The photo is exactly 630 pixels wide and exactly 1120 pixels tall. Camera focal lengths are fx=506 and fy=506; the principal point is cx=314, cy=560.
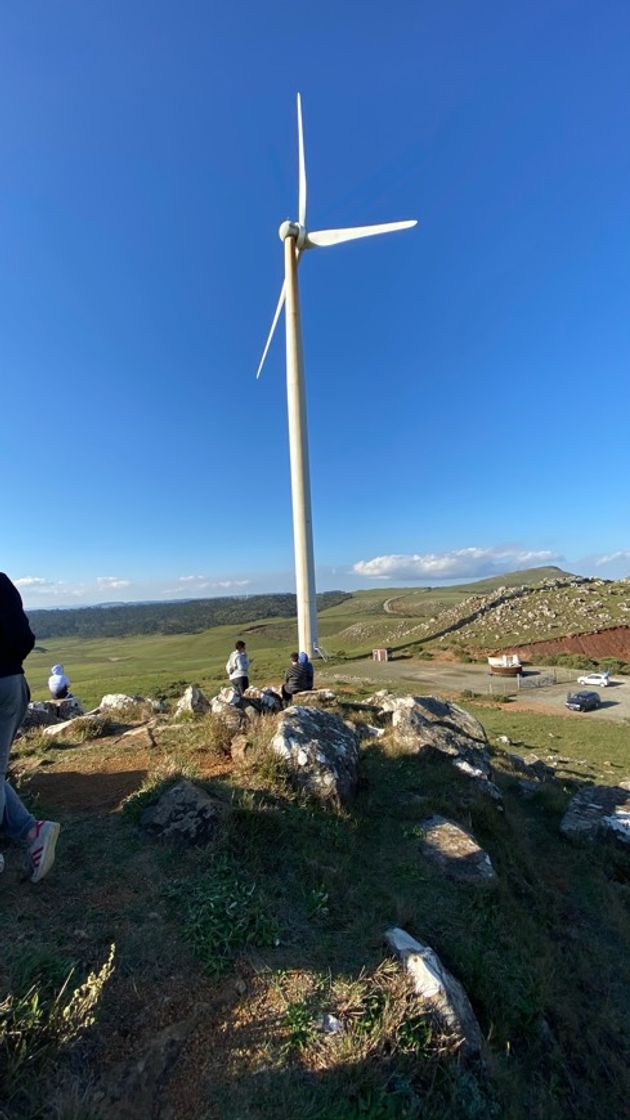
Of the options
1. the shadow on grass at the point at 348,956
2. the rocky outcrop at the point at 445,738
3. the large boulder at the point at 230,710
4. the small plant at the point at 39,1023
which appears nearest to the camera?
the small plant at the point at 39,1023

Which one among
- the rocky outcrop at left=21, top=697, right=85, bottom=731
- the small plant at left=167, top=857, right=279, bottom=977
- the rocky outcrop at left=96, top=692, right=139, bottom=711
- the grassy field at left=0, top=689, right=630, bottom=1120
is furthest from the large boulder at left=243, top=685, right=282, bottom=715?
the small plant at left=167, top=857, right=279, bottom=977

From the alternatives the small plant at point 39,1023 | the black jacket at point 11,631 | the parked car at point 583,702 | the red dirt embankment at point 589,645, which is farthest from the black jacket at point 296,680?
the red dirt embankment at point 589,645

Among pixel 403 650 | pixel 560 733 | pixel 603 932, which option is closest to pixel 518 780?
pixel 603 932

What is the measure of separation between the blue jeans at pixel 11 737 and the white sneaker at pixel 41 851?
270mm

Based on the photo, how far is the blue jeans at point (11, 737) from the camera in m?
4.67

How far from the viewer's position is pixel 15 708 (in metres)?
4.77

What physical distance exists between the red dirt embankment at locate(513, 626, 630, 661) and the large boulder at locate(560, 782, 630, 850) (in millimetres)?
47046

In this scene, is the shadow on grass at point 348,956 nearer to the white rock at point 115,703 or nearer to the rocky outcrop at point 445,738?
the rocky outcrop at point 445,738

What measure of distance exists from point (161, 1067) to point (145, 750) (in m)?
6.31

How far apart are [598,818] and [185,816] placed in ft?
28.4

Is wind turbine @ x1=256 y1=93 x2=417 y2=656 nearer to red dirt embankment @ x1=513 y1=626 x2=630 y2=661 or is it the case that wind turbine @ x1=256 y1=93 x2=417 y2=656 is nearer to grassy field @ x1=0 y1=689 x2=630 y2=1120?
grassy field @ x1=0 y1=689 x2=630 y2=1120

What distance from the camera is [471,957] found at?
5.09m

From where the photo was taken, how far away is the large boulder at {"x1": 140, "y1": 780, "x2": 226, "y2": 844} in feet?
19.2

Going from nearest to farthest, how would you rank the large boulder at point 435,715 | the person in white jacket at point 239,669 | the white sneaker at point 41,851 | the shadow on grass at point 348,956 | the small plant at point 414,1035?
the shadow on grass at point 348,956 → the small plant at point 414,1035 → the white sneaker at point 41,851 → the large boulder at point 435,715 → the person in white jacket at point 239,669
